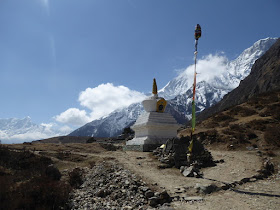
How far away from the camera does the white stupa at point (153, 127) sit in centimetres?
2008

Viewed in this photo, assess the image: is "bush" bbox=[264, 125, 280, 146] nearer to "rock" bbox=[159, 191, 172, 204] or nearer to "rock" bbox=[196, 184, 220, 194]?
"rock" bbox=[196, 184, 220, 194]

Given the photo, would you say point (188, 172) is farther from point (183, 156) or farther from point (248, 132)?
point (248, 132)

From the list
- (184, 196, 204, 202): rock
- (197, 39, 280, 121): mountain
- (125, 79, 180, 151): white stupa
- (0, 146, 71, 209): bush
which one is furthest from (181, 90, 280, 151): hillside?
(197, 39, 280, 121): mountain

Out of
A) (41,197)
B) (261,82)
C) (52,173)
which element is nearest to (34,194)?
(41,197)

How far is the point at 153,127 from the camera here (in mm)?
20859

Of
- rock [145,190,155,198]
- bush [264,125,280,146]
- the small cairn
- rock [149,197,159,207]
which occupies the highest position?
bush [264,125,280,146]

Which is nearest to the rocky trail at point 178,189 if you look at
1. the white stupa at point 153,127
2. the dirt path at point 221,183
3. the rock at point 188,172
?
the dirt path at point 221,183

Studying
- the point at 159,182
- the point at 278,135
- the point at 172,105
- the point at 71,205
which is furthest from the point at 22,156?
the point at 172,105

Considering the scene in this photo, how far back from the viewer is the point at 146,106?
23188 millimetres

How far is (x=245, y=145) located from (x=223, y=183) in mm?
11426

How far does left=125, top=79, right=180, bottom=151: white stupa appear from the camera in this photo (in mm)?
20078

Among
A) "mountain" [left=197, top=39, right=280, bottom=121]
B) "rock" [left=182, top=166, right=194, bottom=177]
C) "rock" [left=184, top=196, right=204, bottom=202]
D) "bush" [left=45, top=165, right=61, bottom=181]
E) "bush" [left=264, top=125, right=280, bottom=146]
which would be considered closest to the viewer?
"rock" [left=184, top=196, right=204, bottom=202]

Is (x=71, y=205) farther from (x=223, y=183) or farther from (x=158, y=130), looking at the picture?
(x=158, y=130)

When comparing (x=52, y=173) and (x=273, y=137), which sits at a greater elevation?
(x=273, y=137)
